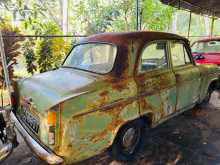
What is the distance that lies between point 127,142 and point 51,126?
4.39 ft

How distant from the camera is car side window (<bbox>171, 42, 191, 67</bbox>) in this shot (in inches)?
159

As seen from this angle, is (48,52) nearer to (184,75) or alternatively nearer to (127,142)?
(184,75)

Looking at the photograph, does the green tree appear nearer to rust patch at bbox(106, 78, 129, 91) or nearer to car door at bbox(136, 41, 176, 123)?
car door at bbox(136, 41, 176, 123)

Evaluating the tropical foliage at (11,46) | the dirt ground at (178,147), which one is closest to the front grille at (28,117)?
the dirt ground at (178,147)

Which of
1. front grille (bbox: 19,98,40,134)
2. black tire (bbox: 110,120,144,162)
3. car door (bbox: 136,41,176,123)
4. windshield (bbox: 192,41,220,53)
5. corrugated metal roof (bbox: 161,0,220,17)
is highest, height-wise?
corrugated metal roof (bbox: 161,0,220,17)

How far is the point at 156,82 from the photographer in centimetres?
353

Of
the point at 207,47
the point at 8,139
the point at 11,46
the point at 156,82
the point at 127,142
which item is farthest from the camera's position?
the point at 207,47

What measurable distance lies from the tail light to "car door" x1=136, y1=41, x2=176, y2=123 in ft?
4.24

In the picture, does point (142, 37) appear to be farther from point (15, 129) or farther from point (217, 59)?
point (217, 59)

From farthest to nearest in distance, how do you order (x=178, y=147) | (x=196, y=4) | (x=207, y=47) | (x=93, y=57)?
1. (x=196, y=4)
2. (x=207, y=47)
3. (x=178, y=147)
4. (x=93, y=57)

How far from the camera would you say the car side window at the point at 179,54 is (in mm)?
4047

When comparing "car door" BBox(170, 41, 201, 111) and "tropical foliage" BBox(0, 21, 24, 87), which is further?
"tropical foliage" BBox(0, 21, 24, 87)

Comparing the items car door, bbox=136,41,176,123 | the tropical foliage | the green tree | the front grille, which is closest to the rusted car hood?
the front grille

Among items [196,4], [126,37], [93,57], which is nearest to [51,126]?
[93,57]
